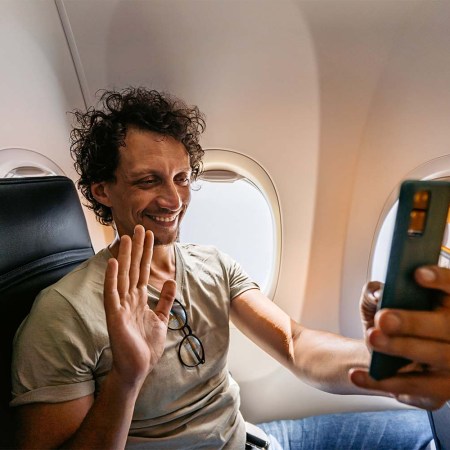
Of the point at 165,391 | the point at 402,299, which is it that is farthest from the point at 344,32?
the point at 165,391

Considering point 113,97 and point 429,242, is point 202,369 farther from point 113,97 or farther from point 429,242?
point 113,97

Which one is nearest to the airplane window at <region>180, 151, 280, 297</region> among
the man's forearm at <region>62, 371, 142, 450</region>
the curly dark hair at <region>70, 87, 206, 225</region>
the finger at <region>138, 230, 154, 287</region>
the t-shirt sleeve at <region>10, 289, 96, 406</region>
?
the curly dark hair at <region>70, 87, 206, 225</region>

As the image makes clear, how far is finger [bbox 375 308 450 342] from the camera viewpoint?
0.49 metres

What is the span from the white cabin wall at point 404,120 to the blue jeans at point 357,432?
2.39 ft

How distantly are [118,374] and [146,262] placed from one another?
256mm

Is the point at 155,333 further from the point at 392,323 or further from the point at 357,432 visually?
the point at 357,432

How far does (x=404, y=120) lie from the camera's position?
1369mm

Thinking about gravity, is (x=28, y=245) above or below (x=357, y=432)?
above

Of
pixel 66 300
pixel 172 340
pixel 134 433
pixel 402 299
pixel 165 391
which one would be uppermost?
pixel 402 299

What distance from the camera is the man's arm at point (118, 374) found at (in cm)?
69

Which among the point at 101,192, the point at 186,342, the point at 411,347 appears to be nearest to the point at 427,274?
the point at 411,347

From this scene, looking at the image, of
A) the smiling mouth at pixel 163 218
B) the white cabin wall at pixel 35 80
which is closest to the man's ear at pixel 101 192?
the smiling mouth at pixel 163 218

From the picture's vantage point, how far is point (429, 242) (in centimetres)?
48

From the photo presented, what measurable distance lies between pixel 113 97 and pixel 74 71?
0.20m
